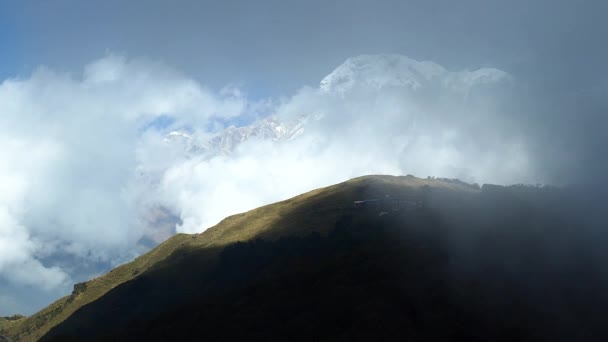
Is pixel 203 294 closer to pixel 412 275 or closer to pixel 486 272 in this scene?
pixel 412 275

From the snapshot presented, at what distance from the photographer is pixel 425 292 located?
5310 inches

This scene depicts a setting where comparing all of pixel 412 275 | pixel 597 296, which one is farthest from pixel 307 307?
pixel 597 296

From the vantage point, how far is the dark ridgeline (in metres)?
120

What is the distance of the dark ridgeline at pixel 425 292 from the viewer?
12000cm

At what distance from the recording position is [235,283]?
189500mm

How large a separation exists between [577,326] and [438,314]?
31128 millimetres

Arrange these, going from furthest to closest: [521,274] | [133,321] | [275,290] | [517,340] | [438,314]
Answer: [133,321] → [275,290] → [521,274] → [438,314] → [517,340]

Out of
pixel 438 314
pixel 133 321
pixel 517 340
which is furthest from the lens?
pixel 133 321

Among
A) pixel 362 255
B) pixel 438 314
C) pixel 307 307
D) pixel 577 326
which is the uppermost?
pixel 362 255

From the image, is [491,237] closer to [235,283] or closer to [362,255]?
[362,255]

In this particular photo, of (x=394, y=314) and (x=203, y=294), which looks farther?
(x=203, y=294)

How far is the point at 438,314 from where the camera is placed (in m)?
124

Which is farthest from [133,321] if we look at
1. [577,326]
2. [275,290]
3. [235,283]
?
[577,326]

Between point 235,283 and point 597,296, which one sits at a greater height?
point 235,283
